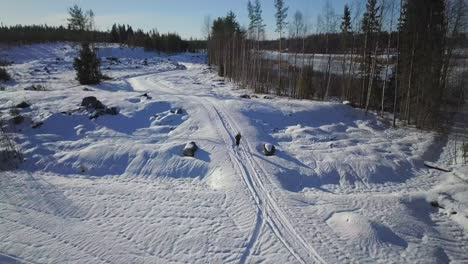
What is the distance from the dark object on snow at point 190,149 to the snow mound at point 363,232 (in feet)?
22.4

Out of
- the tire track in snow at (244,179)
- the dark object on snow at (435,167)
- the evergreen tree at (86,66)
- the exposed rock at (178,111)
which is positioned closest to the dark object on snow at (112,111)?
the exposed rock at (178,111)

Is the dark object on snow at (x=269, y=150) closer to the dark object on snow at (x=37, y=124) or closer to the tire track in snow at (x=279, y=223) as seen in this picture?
the tire track in snow at (x=279, y=223)

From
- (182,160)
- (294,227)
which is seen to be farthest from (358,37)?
(294,227)

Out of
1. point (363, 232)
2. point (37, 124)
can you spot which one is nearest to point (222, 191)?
point (363, 232)

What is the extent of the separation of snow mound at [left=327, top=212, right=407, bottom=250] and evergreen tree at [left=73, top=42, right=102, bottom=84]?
28.0 meters

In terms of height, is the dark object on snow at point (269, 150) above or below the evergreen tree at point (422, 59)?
below

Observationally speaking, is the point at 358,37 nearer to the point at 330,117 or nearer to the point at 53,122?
the point at 330,117

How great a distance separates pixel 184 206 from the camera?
979 centimetres

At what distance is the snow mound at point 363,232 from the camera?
780 cm

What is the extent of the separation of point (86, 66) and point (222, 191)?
24813 millimetres

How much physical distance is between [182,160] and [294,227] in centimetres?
625

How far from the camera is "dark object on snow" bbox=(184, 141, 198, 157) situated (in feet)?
44.4

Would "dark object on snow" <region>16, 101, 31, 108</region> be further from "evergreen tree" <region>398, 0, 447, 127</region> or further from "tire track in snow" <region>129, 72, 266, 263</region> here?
"evergreen tree" <region>398, 0, 447, 127</region>

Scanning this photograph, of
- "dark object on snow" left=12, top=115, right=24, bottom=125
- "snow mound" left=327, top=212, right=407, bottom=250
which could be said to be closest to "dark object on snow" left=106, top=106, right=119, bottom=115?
"dark object on snow" left=12, top=115, right=24, bottom=125
